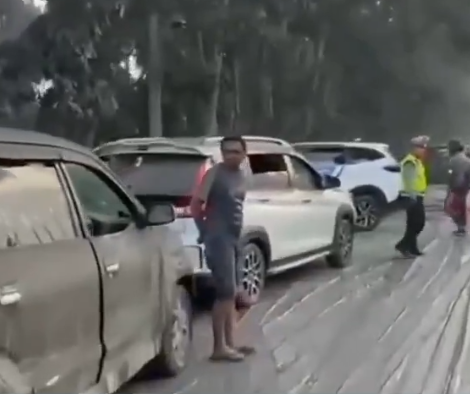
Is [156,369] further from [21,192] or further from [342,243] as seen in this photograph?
[342,243]

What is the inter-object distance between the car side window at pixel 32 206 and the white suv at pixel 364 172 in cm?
1256

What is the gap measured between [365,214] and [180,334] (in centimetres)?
1115

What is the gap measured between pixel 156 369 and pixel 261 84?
84.2 feet

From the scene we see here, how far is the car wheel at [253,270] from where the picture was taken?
1020 centimetres

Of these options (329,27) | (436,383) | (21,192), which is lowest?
(436,383)

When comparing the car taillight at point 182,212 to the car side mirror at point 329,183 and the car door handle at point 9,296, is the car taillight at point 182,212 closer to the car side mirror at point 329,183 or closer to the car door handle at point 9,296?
the car side mirror at point 329,183

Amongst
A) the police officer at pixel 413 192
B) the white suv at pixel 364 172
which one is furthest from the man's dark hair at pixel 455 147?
the police officer at pixel 413 192

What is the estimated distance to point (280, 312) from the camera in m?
10.2

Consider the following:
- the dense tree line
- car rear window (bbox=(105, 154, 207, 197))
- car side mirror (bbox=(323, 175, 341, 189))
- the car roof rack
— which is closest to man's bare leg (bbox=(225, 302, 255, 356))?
car rear window (bbox=(105, 154, 207, 197))

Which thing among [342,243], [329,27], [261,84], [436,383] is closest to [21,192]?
[436,383]

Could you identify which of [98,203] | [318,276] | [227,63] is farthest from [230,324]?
[227,63]

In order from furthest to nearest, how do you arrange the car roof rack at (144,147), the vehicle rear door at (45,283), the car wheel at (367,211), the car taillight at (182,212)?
1. the car wheel at (367,211)
2. the car roof rack at (144,147)
3. the car taillight at (182,212)
4. the vehicle rear door at (45,283)

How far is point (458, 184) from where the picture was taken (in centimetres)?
1709

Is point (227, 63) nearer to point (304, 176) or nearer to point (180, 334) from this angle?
point (304, 176)
